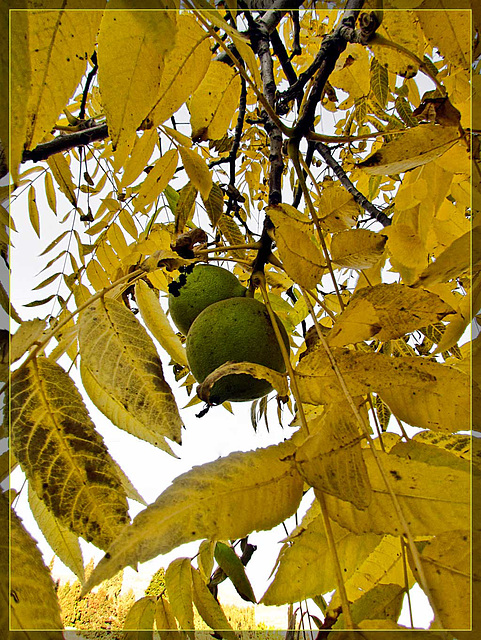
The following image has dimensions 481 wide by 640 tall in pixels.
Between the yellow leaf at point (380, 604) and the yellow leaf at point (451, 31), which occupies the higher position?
the yellow leaf at point (451, 31)

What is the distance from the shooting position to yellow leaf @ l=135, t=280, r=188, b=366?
41.3 inches

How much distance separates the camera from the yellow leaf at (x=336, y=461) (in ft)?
1.73

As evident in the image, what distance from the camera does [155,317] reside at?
3.52 ft

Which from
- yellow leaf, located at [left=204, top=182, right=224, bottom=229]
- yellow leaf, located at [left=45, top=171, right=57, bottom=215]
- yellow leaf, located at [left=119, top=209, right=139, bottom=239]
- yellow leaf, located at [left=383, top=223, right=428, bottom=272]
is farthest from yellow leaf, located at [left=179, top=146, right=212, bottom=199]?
yellow leaf, located at [left=45, top=171, right=57, bottom=215]

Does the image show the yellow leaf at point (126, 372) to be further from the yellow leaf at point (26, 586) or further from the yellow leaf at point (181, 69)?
the yellow leaf at point (181, 69)

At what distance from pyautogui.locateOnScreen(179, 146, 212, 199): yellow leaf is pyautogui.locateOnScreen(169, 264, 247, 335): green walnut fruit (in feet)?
0.74

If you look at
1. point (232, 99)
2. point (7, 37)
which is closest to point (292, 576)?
point (7, 37)

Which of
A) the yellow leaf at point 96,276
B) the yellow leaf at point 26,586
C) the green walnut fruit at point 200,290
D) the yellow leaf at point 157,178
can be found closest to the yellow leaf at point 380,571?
the yellow leaf at point 26,586

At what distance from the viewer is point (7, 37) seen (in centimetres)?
50

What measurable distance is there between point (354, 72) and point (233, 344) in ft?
3.25

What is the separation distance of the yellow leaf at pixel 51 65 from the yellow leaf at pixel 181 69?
0.28 metres

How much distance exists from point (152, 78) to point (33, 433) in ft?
1.63

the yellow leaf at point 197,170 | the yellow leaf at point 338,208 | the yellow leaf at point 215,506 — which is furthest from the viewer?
the yellow leaf at point 197,170

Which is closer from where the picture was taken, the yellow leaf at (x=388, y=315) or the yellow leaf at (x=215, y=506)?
the yellow leaf at (x=215, y=506)
